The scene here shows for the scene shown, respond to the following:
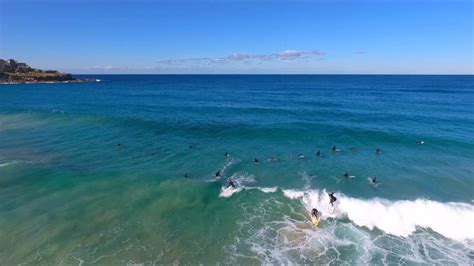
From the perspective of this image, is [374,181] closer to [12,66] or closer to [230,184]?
[230,184]

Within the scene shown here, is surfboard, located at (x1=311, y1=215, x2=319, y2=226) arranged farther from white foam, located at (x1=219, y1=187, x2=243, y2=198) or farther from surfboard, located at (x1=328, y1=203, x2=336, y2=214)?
white foam, located at (x1=219, y1=187, x2=243, y2=198)

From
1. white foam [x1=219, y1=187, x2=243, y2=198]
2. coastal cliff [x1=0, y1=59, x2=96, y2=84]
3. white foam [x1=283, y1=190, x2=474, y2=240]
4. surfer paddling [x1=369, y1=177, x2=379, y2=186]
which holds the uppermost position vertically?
coastal cliff [x1=0, y1=59, x2=96, y2=84]

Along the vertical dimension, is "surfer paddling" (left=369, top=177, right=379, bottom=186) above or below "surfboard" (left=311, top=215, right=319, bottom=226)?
above

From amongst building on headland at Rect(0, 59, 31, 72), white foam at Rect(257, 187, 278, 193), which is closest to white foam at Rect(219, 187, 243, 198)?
white foam at Rect(257, 187, 278, 193)

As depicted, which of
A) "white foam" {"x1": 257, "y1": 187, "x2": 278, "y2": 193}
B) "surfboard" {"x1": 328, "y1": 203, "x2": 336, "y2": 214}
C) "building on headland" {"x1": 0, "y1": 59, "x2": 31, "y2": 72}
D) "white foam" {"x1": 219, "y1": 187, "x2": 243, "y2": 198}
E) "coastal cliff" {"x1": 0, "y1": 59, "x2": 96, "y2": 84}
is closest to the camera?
"surfboard" {"x1": 328, "y1": 203, "x2": 336, "y2": 214}

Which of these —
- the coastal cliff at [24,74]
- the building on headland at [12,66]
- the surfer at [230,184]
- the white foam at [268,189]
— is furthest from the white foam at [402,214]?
the building on headland at [12,66]

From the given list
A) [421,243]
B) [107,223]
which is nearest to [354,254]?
[421,243]
